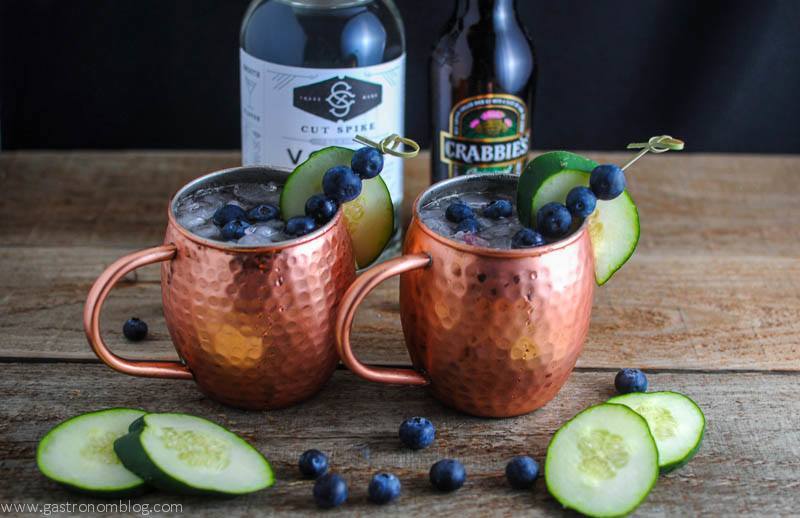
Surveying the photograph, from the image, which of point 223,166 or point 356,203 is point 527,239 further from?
point 223,166

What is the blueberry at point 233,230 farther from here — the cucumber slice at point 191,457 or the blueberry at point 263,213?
the cucumber slice at point 191,457

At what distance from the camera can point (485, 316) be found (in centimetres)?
79

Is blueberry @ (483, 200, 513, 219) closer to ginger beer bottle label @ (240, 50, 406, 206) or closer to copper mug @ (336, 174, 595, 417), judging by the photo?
copper mug @ (336, 174, 595, 417)

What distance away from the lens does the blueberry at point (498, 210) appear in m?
0.84

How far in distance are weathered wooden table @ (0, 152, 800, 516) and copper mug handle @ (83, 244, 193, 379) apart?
0.20 ft

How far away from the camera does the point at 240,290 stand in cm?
79

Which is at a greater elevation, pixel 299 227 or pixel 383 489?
pixel 299 227

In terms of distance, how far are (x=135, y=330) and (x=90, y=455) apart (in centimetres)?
22

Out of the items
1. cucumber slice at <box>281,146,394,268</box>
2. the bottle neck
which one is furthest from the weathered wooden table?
the bottle neck

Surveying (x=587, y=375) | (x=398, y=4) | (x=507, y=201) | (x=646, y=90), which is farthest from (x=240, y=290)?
(x=646, y=90)

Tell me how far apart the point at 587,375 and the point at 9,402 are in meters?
0.52

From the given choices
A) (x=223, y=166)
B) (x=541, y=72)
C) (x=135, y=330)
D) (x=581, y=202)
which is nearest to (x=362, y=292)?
(x=581, y=202)

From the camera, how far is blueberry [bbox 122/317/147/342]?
98 cm

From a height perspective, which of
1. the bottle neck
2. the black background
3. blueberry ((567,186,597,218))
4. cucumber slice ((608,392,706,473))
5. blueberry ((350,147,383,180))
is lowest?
cucumber slice ((608,392,706,473))
